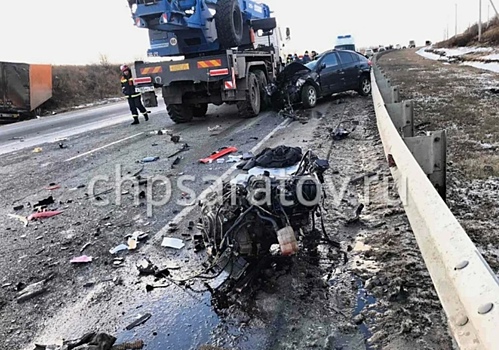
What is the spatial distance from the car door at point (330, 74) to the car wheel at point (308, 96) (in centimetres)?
60

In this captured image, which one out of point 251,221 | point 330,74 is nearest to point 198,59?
point 330,74

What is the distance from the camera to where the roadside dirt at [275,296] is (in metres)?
2.69

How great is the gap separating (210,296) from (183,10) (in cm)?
932

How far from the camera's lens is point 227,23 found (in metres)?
12.0

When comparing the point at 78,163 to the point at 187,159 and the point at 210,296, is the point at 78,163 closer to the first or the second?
the point at 187,159

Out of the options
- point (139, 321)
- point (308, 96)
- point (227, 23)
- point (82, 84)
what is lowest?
point (139, 321)

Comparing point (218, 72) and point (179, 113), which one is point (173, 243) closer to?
point (218, 72)

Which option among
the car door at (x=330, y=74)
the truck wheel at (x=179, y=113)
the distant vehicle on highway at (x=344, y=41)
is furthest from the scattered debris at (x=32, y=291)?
the distant vehicle on highway at (x=344, y=41)

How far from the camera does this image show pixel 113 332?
2.94 metres

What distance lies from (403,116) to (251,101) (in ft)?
21.8

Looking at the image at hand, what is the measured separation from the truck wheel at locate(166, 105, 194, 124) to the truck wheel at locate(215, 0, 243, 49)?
81.6 inches

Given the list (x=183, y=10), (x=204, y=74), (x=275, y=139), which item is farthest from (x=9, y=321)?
(x=183, y=10)

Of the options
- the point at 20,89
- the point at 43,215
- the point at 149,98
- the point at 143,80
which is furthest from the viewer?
the point at 20,89

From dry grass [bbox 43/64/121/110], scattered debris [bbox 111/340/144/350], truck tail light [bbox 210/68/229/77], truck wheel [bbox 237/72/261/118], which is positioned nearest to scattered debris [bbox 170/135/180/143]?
truck tail light [bbox 210/68/229/77]
